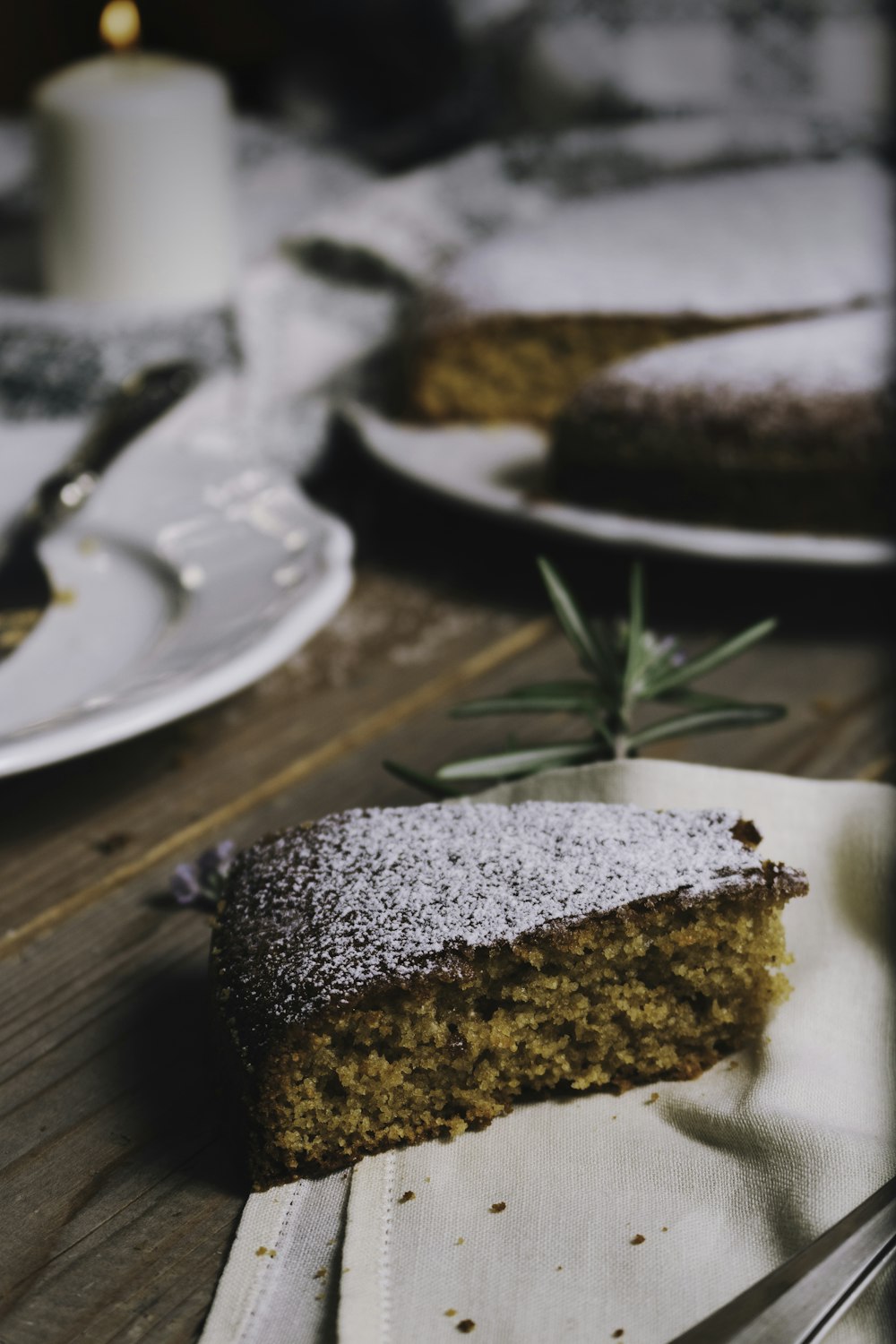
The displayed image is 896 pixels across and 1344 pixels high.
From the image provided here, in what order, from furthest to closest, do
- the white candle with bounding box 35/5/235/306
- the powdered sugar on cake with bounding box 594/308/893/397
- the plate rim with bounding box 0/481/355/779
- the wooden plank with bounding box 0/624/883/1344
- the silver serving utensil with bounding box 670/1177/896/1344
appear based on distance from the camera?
the white candle with bounding box 35/5/235/306 < the powdered sugar on cake with bounding box 594/308/893/397 < the plate rim with bounding box 0/481/355/779 < the wooden plank with bounding box 0/624/883/1344 < the silver serving utensil with bounding box 670/1177/896/1344

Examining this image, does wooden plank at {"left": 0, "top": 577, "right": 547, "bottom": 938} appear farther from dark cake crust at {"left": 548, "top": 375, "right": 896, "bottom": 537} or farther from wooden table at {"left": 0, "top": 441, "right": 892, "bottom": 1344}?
dark cake crust at {"left": 548, "top": 375, "right": 896, "bottom": 537}

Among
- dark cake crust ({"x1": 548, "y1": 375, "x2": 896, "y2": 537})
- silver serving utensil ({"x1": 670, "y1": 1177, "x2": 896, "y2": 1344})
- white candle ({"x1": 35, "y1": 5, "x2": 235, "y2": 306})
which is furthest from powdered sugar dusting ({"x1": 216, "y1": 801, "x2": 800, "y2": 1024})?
white candle ({"x1": 35, "y1": 5, "x2": 235, "y2": 306})

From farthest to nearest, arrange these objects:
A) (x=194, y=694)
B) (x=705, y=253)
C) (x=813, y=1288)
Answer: (x=705, y=253) → (x=194, y=694) → (x=813, y=1288)

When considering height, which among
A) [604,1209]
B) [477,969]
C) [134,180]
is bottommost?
[604,1209]

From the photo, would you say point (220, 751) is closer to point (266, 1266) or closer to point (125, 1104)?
point (125, 1104)

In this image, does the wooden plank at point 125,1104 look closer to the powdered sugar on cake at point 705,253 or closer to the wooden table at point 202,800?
the wooden table at point 202,800

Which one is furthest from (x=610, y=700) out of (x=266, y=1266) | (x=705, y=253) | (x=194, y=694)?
(x=705, y=253)

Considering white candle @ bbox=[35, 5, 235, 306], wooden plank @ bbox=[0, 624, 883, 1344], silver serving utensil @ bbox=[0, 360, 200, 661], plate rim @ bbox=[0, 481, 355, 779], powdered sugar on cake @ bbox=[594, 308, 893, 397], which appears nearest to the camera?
wooden plank @ bbox=[0, 624, 883, 1344]

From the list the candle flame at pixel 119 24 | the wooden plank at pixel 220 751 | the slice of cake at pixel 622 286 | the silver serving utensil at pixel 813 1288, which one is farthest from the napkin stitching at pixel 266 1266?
the candle flame at pixel 119 24
